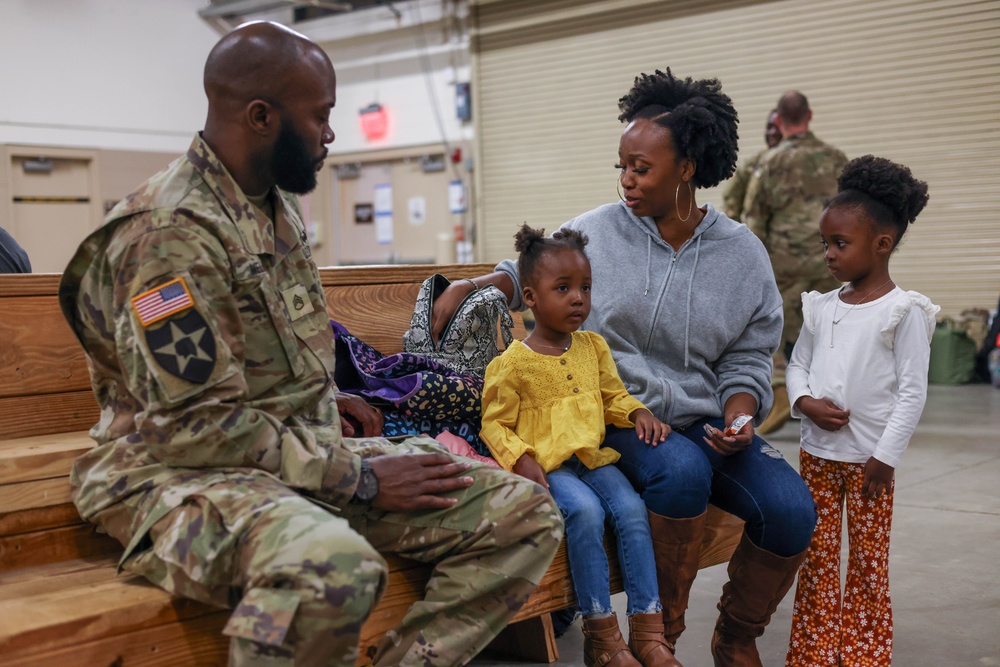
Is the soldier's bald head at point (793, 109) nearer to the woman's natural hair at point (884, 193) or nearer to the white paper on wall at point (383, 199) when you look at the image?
the woman's natural hair at point (884, 193)

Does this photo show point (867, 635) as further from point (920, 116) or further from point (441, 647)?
point (920, 116)

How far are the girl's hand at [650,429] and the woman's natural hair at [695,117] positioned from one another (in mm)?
735

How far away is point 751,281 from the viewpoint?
2.74 metres

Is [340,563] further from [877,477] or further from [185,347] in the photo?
[877,477]

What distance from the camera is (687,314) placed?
2.68 metres

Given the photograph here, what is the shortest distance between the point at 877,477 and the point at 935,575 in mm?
1336

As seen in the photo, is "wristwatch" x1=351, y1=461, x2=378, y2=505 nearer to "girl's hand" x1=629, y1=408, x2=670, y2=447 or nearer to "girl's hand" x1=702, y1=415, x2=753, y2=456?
"girl's hand" x1=629, y1=408, x2=670, y2=447

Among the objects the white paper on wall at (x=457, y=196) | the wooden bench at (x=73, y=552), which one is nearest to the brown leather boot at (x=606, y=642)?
the wooden bench at (x=73, y=552)

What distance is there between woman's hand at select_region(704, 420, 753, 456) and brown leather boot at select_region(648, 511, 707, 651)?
7.3 inches

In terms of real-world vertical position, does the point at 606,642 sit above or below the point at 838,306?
below

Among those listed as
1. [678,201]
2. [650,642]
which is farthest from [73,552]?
[678,201]

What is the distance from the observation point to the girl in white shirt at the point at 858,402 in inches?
101

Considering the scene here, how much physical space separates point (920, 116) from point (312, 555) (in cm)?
811

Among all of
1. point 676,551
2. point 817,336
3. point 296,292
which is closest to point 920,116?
point 817,336
